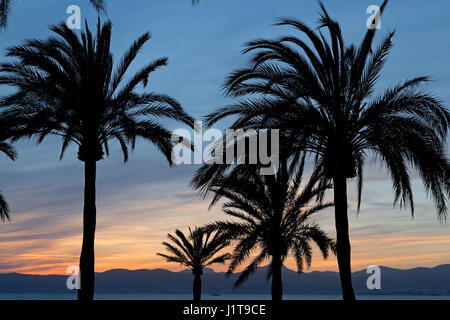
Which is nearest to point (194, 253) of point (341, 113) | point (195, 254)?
point (195, 254)

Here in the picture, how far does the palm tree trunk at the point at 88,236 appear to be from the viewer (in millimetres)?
17750

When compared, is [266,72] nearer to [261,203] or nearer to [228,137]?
[228,137]

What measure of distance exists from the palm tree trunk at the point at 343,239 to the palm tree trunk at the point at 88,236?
7735mm

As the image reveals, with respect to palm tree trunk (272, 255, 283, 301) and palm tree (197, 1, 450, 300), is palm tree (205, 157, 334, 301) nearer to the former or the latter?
palm tree trunk (272, 255, 283, 301)

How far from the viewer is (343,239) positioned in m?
16.6

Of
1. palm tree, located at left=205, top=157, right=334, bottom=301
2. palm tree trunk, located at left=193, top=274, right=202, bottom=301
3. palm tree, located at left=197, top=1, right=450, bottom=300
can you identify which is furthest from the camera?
palm tree trunk, located at left=193, top=274, right=202, bottom=301

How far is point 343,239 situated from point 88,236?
8.08m

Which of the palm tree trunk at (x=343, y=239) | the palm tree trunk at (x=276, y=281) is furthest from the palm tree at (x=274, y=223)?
the palm tree trunk at (x=343, y=239)

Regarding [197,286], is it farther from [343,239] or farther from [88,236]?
[343,239]

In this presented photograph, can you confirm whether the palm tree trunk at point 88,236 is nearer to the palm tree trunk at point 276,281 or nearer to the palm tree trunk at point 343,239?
the palm tree trunk at point 343,239

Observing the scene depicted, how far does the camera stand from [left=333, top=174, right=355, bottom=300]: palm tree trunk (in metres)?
16.5

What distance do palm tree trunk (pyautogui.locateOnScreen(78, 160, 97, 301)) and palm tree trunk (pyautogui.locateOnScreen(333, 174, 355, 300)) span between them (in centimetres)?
773

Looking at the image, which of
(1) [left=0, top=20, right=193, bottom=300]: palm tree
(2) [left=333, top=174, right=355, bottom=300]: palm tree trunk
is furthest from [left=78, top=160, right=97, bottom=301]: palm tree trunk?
(2) [left=333, top=174, right=355, bottom=300]: palm tree trunk
